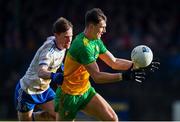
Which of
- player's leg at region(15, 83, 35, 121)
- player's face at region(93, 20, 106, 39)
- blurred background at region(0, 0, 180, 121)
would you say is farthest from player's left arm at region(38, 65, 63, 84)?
blurred background at region(0, 0, 180, 121)

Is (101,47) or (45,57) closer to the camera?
(101,47)

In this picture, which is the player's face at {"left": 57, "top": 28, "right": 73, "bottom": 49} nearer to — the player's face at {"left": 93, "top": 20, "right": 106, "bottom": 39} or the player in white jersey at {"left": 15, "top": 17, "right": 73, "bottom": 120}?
the player in white jersey at {"left": 15, "top": 17, "right": 73, "bottom": 120}

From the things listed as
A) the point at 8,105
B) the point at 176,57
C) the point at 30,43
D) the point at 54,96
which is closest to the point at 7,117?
the point at 8,105

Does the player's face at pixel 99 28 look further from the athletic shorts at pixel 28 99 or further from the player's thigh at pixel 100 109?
the athletic shorts at pixel 28 99

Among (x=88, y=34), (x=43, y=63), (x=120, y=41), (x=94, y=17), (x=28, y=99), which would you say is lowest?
(x=120, y=41)

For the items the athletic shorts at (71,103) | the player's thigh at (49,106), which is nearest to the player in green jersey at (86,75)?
the athletic shorts at (71,103)

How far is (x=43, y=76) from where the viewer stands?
34.3 ft

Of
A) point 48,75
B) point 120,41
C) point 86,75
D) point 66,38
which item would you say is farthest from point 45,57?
point 120,41

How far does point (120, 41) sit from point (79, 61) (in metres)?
7.47

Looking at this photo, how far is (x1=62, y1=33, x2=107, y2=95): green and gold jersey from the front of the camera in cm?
1019

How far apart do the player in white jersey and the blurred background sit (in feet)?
15.2

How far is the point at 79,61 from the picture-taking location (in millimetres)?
10273

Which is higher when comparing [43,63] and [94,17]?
[94,17]

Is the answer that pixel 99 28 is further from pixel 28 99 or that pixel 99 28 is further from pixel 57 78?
pixel 28 99
